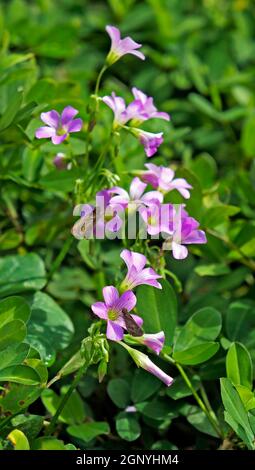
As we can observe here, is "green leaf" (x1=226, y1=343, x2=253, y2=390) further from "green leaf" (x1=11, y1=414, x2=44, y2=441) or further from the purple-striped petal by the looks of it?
the purple-striped petal

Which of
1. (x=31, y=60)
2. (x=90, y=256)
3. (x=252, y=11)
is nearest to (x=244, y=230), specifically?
(x=90, y=256)

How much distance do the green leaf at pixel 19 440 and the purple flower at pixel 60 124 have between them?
0.43 metres

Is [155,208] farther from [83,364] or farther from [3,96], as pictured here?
[3,96]

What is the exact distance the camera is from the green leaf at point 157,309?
116cm

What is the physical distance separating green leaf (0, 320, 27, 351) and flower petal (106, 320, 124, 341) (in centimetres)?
15

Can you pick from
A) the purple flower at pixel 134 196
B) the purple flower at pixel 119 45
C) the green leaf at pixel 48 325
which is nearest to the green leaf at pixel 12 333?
the green leaf at pixel 48 325

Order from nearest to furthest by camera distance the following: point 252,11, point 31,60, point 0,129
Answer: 1. point 0,129
2. point 31,60
3. point 252,11

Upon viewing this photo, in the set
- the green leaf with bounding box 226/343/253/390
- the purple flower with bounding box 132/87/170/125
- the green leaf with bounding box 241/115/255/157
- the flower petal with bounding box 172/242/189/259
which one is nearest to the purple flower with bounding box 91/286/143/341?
the flower petal with bounding box 172/242/189/259

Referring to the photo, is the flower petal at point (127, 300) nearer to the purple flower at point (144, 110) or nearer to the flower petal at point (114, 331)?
the flower petal at point (114, 331)

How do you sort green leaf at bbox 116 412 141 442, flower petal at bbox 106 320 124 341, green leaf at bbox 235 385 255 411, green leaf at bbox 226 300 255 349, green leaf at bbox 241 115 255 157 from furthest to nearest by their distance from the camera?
1. green leaf at bbox 241 115 255 157
2. green leaf at bbox 226 300 255 349
3. green leaf at bbox 116 412 141 442
4. green leaf at bbox 235 385 255 411
5. flower petal at bbox 106 320 124 341

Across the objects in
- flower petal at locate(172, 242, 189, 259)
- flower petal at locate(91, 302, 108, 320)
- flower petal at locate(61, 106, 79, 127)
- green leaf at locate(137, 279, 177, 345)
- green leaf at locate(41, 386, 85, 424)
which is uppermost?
flower petal at locate(61, 106, 79, 127)

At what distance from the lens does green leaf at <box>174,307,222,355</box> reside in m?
1.19

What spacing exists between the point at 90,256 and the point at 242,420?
0.41 m

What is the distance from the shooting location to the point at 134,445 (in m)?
1.28
